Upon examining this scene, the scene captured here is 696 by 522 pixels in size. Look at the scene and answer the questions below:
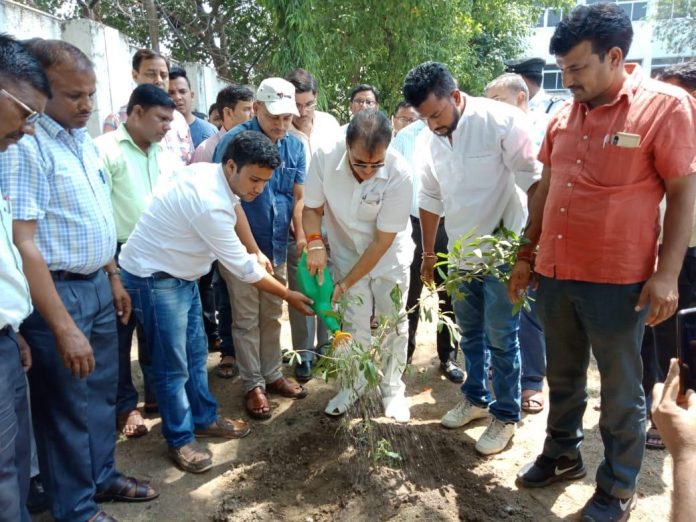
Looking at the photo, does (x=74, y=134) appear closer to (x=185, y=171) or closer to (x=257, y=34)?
(x=185, y=171)

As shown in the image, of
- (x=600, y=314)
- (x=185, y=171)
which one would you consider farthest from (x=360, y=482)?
(x=185, y=171)

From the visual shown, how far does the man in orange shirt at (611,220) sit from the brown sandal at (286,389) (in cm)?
178

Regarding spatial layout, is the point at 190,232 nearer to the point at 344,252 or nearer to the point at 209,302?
the point at 344,252

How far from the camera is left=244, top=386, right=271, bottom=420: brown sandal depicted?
343 centimetres

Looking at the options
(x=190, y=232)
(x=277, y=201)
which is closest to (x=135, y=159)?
(x=190, y=232)

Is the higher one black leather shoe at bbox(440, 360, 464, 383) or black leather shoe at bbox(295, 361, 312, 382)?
black leather shoe at bbox(295, 361, 312, 382)

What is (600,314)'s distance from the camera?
2252 millimetres

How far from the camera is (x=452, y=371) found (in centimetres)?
403

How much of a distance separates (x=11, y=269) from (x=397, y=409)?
2317 millimetres

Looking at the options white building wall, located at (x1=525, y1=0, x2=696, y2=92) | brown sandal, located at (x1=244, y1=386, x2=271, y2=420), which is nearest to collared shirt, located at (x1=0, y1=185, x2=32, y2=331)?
brown sandal, located at (x1=244, y1=386, x2=271, y2=420)

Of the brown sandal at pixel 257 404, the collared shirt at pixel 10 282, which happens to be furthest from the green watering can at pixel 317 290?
the collared shirt at pixel 10 282

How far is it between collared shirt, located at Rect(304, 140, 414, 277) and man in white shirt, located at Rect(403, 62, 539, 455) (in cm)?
27

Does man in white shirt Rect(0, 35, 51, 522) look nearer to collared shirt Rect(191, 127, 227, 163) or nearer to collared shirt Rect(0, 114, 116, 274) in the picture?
collared shirt Rect(0, 114, 116, 274)

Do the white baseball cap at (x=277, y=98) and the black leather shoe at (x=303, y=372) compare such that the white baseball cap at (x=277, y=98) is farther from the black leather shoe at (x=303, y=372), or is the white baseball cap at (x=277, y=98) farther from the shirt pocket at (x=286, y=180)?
the black leather shoe at (x=303, y=372)
